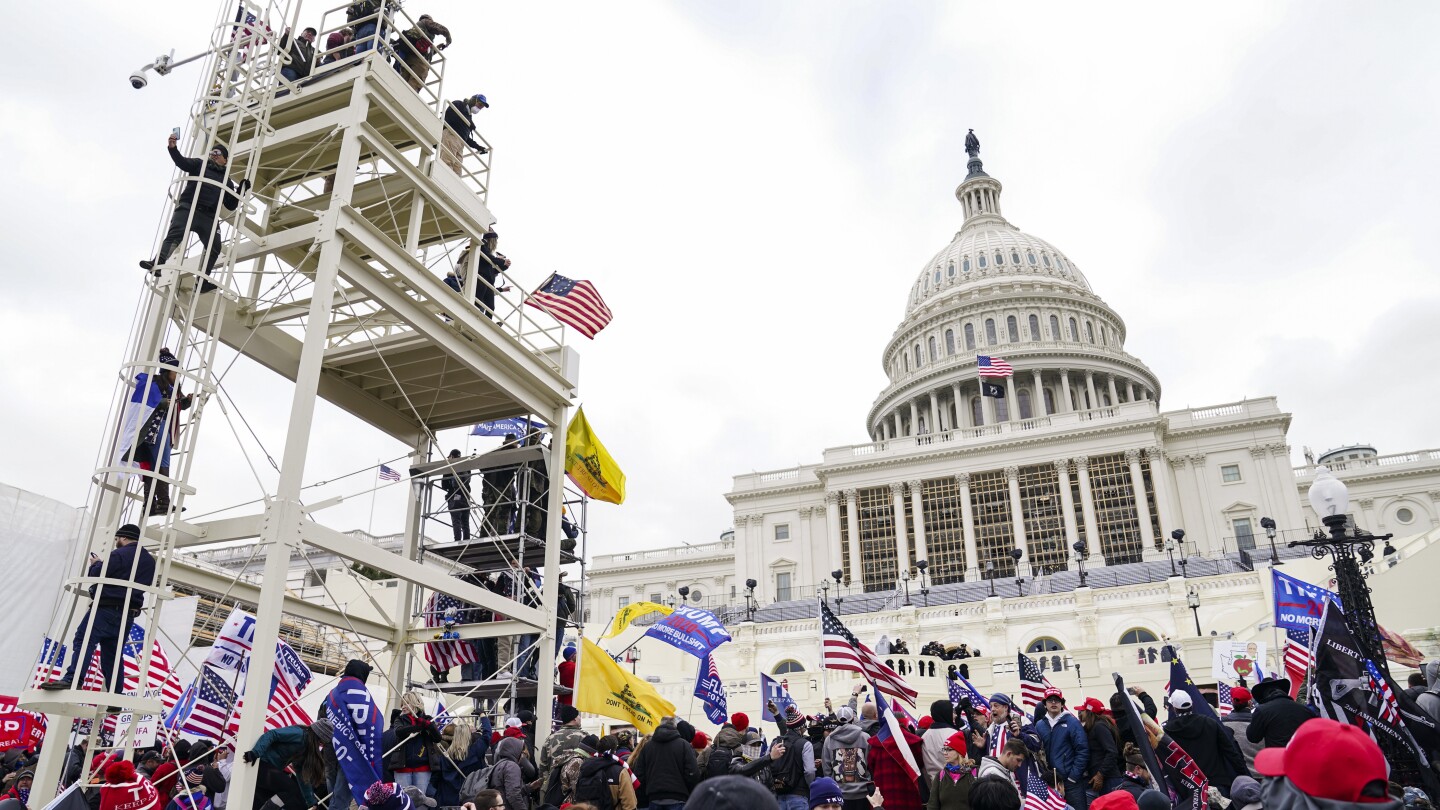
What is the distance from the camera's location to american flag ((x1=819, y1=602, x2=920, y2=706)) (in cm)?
1317

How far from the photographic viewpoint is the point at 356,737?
10164mm

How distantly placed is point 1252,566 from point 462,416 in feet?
139

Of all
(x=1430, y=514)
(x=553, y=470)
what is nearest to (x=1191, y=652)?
(x=553, y=470)

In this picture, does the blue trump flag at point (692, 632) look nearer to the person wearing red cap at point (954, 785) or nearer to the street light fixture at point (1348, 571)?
the person wearing red cap at point (954, 785)

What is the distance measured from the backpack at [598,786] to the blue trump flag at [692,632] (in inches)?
253

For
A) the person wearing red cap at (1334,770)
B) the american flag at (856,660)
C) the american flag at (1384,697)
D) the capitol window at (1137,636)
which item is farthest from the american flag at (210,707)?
the capitol window at (1137,636)

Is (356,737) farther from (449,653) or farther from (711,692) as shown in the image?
(711,692)

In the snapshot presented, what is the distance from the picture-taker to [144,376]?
37.9 ft

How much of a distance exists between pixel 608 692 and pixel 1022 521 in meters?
54.3

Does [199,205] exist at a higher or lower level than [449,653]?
higher

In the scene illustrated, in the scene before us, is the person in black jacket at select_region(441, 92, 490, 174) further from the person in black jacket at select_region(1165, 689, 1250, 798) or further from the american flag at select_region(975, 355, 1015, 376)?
the american flag at select_region(975, 355, 1015, 376)

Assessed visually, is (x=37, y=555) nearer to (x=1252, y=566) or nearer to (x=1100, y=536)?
(x=1252, y=566)

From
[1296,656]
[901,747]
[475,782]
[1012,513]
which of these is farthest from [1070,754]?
[1012,513]

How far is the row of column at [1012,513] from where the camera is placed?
62625mm
